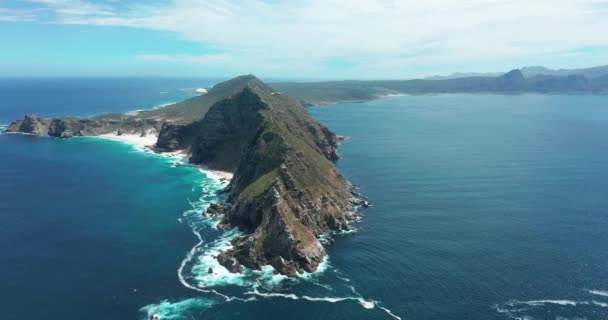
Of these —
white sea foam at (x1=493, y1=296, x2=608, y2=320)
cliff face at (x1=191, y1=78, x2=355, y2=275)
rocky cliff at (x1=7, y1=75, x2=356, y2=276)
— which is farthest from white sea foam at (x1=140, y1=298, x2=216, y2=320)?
white sea foam at (x1=493, y1=296, x2=608, y2=320)

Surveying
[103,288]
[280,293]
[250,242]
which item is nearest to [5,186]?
[103,288]

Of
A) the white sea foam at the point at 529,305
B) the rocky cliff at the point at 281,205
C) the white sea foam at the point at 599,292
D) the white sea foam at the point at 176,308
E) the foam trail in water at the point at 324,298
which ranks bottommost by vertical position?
the white sea foam at the point at 176,308

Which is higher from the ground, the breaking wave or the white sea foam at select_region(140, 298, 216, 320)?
the breaking wave

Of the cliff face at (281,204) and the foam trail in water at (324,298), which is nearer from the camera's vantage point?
the foam trail in water at (324,298)

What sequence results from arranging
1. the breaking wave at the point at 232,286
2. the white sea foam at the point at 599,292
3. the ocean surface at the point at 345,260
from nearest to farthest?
the breaking wave at the point at 232,286 → the ocean surface at the point at 345,260 → the white sea foam at the point at 599,292

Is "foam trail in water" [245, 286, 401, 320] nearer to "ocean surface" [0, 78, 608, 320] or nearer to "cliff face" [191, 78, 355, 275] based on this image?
"ocean surface" [0, 78, 608, 320]

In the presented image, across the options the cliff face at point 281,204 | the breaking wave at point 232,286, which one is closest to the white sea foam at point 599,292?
the breaking wave at point 232,286

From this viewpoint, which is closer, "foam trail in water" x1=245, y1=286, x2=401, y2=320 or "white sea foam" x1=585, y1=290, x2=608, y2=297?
"foam trail in water" x1=245, y1=286, x2=401, y2=320

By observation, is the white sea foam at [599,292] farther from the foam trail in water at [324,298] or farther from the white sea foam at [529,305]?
the foam trail in water at [324,298]

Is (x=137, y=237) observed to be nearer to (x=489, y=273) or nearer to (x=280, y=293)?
(x=280, y=293)

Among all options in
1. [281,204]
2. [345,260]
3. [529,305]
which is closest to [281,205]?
[281,204]

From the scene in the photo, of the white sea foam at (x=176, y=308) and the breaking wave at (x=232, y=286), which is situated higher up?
the breaking wave at (x=232, y=286)
